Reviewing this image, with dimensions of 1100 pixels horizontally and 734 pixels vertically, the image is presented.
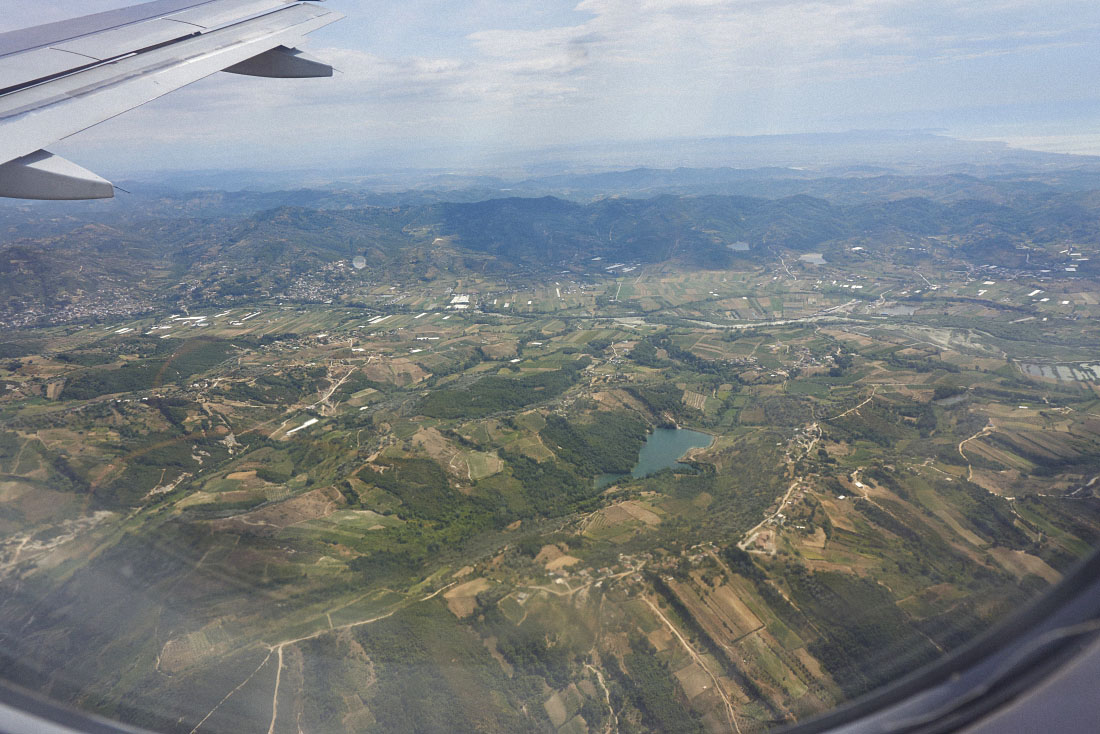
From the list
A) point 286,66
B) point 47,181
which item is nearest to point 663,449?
point 286,66

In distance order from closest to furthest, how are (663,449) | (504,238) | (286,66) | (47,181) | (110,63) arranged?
(47,181), (110,63), (286,66), (663,449), (504,238)

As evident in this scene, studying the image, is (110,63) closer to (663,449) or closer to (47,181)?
(47,181)

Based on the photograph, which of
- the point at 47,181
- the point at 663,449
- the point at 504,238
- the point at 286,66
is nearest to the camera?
the point at 47,181

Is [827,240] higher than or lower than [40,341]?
higher

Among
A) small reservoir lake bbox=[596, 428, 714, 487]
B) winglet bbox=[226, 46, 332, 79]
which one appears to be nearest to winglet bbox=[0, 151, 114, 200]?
winglet bbox=[226, 46, 332, 79]

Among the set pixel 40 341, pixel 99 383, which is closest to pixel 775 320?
pixel 99 383

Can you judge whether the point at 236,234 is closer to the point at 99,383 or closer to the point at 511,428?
the point at 99,383

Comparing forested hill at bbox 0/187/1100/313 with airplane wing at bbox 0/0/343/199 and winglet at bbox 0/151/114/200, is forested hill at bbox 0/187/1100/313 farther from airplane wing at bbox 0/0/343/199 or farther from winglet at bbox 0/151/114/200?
winglet at bbox 0/151/114/200

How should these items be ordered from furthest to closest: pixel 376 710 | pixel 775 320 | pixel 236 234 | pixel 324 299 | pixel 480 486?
pixel 236 234, pixel 324 299, pixel 775 320, pixel 480 486, pixel 376 710

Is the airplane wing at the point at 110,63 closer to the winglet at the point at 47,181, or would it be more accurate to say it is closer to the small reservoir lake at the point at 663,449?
the winglet at the point at 47,181
